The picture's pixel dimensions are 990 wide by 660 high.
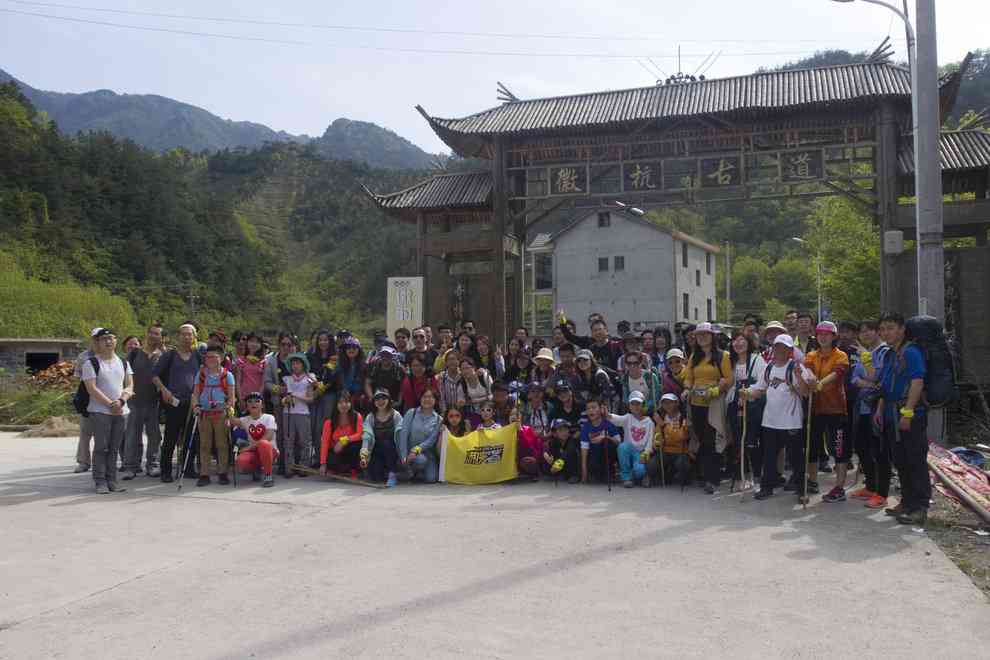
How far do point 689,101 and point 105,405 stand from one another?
11705mm

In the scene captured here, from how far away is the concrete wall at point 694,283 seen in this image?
41094mm

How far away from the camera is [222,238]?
53312 mm

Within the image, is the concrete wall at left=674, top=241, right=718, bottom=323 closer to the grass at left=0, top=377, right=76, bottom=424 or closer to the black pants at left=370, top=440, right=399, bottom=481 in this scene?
the grass at left=0, top=377, right=76, bottom=424

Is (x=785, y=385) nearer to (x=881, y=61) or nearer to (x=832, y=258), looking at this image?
(x=881, y=61)

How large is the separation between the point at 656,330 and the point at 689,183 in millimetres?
7523

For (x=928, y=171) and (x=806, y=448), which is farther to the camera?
(x=928, y=171)

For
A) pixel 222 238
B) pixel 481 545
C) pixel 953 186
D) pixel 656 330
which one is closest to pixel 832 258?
pixel 953 186

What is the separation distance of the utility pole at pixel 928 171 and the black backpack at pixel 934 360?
9.84 feet

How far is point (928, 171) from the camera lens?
350 inches

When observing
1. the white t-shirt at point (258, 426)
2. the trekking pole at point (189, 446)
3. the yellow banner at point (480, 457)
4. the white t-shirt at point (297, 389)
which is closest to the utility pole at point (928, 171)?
the yellow banner at point (480, 457)

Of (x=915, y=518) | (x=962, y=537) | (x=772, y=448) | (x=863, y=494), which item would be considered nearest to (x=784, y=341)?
(x=772, y=448)

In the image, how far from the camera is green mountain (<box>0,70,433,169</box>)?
164 m

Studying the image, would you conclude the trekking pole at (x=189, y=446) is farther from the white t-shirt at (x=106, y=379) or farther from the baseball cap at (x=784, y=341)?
the baseball cap at (x=784, y=341)

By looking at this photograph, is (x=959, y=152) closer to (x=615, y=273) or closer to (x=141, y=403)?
(x=141, y=403)
